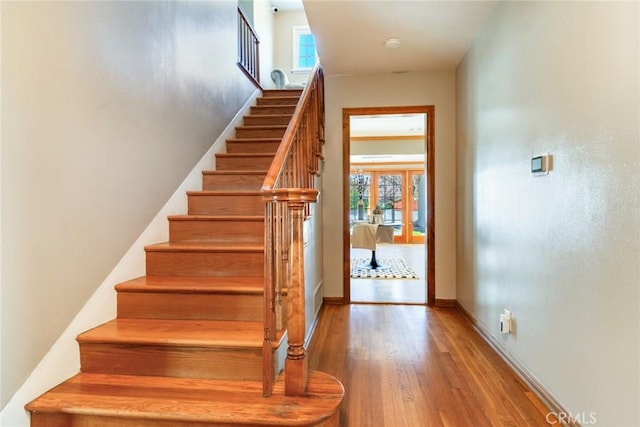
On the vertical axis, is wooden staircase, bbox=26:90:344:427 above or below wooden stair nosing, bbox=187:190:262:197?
below

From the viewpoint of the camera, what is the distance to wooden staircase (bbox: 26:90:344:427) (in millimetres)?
1351

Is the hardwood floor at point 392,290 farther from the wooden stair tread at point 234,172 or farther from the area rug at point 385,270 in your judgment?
the wooden stair tread at point 234,172

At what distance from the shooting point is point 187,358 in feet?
5.27

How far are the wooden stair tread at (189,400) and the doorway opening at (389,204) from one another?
7.32ft

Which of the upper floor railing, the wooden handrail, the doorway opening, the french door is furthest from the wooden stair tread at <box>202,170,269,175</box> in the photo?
the french door

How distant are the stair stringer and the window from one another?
4700mm

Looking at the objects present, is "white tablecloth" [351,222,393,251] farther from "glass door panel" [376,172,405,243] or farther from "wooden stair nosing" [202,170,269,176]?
"glass door panel" [376,172,405,243]

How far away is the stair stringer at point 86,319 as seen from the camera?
4.46 ft

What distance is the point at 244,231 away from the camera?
2439 millimetres

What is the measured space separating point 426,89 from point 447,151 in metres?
0.68

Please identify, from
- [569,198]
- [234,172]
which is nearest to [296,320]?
[569,198]

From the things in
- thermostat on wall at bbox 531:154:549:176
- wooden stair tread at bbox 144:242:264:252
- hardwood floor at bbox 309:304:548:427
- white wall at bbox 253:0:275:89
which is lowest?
hardwood floor at bbox 309:304:548:427

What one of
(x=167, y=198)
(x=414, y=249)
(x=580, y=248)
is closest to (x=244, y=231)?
(x=167, y=198)

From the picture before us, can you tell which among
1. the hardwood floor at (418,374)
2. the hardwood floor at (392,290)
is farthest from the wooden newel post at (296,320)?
the hardwood floor at (392,290)
